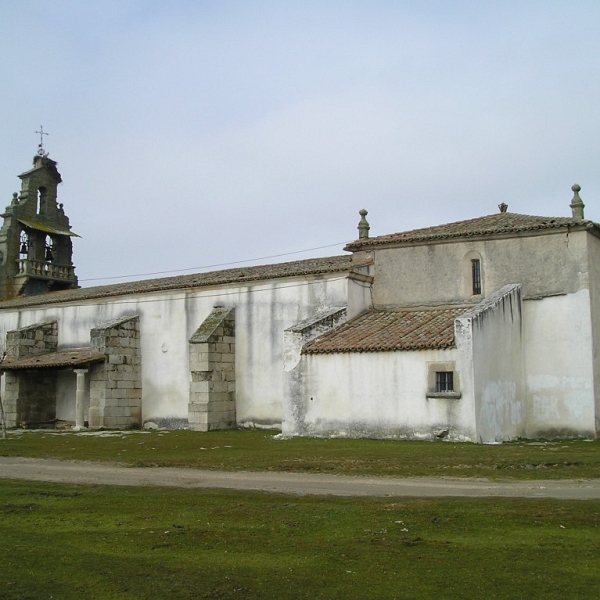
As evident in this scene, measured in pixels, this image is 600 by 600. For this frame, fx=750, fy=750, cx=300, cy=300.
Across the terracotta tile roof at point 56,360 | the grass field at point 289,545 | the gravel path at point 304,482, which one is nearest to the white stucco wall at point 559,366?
the grass field at point 289,545

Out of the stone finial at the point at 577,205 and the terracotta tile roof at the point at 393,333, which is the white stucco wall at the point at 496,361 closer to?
the terracotta tile roof at the point at 393,333

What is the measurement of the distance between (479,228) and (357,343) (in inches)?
239

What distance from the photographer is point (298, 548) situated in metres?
8.19

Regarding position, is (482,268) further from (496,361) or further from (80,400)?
(80,400)

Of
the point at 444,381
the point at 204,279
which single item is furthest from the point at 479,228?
the point at 204,279

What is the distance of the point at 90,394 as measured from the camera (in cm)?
2755

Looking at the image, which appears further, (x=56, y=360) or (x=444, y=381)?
(x=56, y=360)

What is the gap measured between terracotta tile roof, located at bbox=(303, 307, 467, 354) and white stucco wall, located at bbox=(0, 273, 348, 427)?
163 centimetres

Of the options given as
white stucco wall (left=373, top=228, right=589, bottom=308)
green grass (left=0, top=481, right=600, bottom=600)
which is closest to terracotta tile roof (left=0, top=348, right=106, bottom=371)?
white stucco wall (left=373, top=228, right=589, bottom=308)

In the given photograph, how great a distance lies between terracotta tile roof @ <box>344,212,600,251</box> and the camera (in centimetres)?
2289

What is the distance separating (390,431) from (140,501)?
1088 cm

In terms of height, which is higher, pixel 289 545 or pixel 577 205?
pixel 577 205

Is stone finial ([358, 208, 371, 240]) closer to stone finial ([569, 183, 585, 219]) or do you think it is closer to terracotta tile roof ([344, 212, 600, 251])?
terracotta tile roof ([344, 212, 600, 251])

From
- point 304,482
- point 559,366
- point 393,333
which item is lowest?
point 304,482
